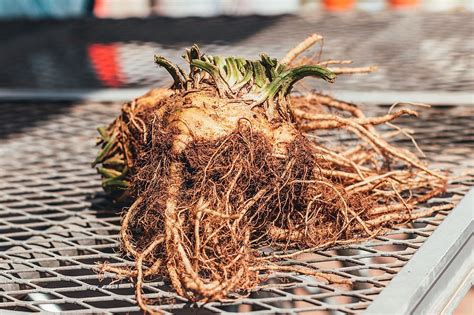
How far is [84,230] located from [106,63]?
1.71 meters

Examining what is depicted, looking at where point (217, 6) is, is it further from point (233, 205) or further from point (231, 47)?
point (233, 205)

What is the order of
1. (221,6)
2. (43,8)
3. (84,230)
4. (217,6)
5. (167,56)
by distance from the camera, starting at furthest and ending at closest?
(221,6)
(217,6)
(43,8)
(167,56)
(84,230)

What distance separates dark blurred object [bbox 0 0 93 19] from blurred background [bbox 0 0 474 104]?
891mm

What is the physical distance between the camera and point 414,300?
1074 millimetres

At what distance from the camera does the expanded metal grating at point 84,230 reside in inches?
46.2

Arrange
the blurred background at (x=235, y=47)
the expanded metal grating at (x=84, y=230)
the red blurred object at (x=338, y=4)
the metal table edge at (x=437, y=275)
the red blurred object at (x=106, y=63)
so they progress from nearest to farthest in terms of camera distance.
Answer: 1. the metal table edge at (x=437, y=275)
2. the expanded metal grating at (x=84, y=230)
3. the blurred background at (x=235, y=47)
4. the red blurred object at (x=106, y=63)
5. the red blurred object at (x=338, y=4)

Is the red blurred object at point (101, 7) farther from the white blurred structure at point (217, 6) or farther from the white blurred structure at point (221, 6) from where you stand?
the white blurred structure at point (221, 6)

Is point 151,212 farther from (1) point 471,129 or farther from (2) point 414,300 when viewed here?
(1) point 471,129

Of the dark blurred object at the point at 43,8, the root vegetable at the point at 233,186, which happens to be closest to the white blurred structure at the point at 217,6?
the dark blurred object at the point at 43,8

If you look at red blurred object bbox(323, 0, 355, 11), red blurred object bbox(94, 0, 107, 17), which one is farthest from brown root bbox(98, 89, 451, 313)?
red blurred object bbox(94, 0, 107, 17)

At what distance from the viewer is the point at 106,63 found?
3.13 m

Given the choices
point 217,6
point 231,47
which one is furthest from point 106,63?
point 217,6

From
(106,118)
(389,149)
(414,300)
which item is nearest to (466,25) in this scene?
(106,118)

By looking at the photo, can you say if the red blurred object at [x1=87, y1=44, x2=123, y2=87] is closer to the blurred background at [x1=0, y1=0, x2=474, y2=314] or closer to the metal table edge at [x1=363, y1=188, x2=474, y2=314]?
the blurred background at [x1=0, y1=0, x2=474, y2=314]
